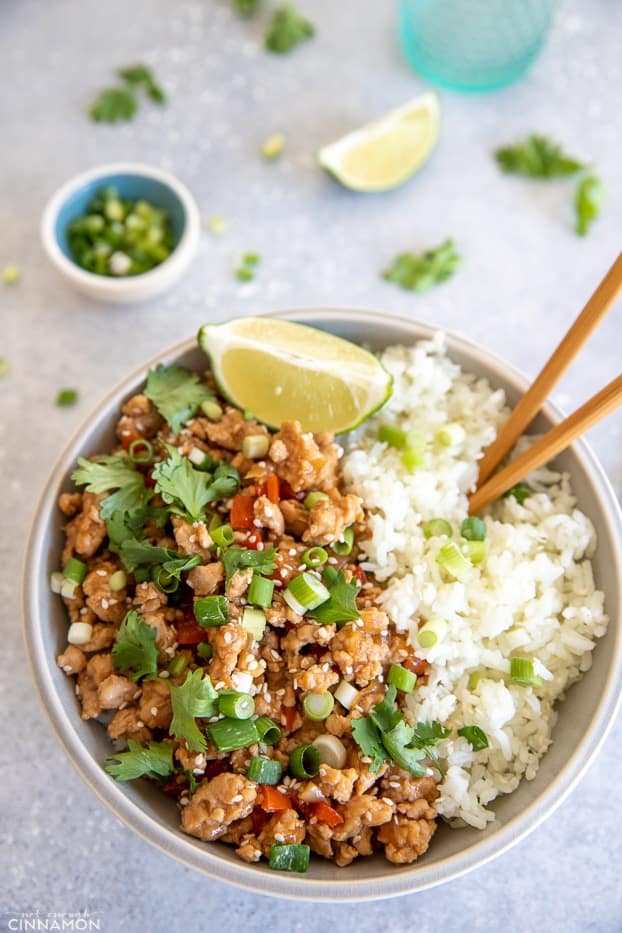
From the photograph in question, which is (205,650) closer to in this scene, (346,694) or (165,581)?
(165,581)

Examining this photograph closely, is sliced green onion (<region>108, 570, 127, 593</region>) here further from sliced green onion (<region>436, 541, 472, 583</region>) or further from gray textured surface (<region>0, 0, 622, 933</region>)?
sliced green onion (<region>436, 541, 472, 583</region>)

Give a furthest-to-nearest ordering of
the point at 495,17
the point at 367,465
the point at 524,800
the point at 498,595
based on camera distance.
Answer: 1. the point at 495,17
2. the point at 367,465
3. the point at 498,595
4. the point at 524,800

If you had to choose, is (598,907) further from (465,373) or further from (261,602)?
(465,373)

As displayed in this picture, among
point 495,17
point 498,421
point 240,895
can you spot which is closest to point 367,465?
point 498,421

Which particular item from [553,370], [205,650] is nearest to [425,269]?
[553,370]

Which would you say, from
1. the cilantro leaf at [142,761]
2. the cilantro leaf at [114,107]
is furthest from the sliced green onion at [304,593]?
the cilantro leaf at [114,107]

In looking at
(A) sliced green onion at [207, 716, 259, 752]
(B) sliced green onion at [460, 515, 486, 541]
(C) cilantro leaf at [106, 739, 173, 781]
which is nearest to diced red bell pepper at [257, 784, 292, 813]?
(A) sliced green onion at [207, 716, 259, 752]
